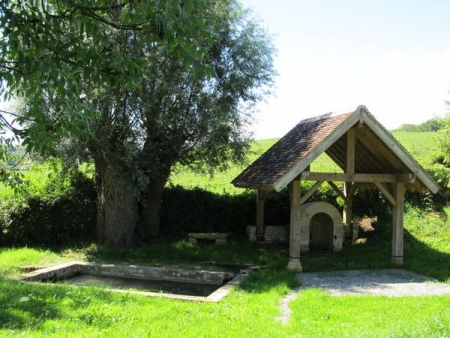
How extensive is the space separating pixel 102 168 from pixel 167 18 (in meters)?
11.9

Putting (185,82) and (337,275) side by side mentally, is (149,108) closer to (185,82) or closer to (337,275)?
(185,82)

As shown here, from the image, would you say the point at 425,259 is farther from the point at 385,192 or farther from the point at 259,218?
the point at 259,218

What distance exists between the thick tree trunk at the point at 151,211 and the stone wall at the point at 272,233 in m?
3.34

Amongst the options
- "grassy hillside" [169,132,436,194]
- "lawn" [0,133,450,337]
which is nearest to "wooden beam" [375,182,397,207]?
"lawn" [0,133,450,337]

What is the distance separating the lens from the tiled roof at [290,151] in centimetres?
1120

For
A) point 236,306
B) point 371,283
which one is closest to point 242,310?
point 236,306

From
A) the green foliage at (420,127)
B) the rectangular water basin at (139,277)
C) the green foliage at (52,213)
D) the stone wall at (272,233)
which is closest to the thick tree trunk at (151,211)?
the green foliage at (52,213)

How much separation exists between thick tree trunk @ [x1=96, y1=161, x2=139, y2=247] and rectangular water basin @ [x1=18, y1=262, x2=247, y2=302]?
248 cm

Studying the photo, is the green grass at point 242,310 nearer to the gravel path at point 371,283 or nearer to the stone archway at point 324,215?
the gravel path at point 371,283


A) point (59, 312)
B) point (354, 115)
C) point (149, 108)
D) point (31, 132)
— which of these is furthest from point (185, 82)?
point (31, 132)

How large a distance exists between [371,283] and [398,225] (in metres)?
2.51

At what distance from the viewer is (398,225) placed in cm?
1214

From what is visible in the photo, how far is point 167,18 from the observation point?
3176mm

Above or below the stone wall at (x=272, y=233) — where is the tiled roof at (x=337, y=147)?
above
